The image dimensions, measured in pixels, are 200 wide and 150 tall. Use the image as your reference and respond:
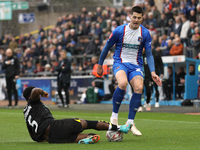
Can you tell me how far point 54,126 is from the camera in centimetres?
617

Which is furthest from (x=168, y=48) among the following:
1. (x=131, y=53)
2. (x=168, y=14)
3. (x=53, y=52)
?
(x=131, y=53)

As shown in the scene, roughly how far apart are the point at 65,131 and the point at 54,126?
18 cm

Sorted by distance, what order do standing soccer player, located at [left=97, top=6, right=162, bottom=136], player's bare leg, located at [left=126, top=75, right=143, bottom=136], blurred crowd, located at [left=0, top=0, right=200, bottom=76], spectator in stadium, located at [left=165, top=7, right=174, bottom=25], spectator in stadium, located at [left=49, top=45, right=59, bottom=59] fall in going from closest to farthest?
player's bare leg, located at [left=126, top=75, right=143, bottom=136] < standing soccer player, located at [left=97, top=6, right=162, bottom=136] < blurred crowd, located at [left=0, top=0, right=200, bottom=76] < spectator in stadium, located at [left=165, top=7, right=174, bottom=25] < spectator in stadium, located at [left=49, top=45, right=59, bottom=59]

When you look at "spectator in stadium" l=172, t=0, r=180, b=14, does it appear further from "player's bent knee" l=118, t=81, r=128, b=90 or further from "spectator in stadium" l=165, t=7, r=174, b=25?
"player's bent knee" l=118, t=81, r=128, b=90

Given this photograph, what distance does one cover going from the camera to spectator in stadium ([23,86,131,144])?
20.3ft

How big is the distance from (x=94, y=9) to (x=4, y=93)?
12.6 meters

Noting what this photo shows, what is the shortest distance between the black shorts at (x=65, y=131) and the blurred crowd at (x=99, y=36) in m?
11.5

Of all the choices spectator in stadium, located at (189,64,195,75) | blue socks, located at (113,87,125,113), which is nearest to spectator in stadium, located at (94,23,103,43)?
spectator in stadium, located at (189,64,195,75)

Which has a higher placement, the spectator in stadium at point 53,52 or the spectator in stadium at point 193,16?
the spectator in stadium at point 193,16

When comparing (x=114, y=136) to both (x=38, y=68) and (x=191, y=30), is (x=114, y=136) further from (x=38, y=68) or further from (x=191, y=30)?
(x=38, y=68)

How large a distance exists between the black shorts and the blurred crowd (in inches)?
455

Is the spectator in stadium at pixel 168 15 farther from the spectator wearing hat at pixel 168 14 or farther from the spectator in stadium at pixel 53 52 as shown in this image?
the spectator in stadium at pixel 53 52

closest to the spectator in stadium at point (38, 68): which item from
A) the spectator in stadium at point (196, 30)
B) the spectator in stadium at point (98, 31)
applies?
the spectator in stadium at point (98, 31)

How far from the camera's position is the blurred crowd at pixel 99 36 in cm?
1922
